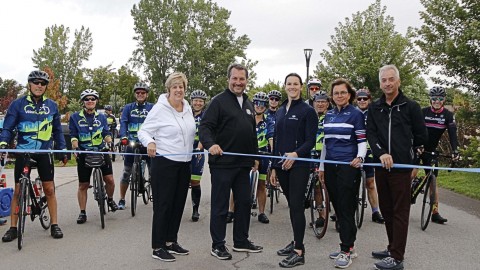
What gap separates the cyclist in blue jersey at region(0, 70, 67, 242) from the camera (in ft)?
20.1

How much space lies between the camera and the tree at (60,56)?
6725cm

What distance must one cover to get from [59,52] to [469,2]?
212 ft

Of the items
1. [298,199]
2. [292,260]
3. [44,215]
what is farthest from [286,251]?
[44,215]

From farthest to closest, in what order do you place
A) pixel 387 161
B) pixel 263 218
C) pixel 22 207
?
pixel 263 218
pixel 22 207
pixel 387 161

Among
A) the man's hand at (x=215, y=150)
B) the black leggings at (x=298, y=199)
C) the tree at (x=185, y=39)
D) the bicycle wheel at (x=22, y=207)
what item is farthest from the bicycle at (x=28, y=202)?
the tree at (x=185, y=39)

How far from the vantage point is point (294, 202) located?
5.39m

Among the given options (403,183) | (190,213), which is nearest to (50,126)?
(190,213)

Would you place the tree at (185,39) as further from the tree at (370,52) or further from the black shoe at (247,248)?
the black shoe at (247,248)

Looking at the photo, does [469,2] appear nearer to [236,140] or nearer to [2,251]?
[236,140]

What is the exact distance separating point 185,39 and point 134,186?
52.5 meters

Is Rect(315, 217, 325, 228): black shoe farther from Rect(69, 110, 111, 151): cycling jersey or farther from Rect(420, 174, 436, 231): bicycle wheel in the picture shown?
Rect(69, 110, 111, 151): cycling jersey

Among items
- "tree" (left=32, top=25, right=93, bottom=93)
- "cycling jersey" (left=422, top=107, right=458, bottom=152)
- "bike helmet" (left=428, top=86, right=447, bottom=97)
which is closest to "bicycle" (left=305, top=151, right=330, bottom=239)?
"cycling jersey" (left=422, top=107, right=458, bottom=152)

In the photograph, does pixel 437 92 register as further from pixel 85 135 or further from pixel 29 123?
pixel 29 123

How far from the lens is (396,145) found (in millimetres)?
5070
